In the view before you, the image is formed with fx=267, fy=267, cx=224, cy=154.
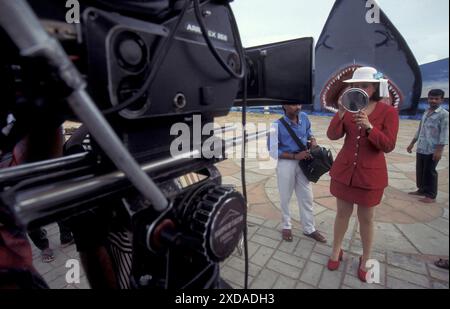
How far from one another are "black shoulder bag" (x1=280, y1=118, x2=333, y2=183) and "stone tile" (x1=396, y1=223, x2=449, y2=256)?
1309 mm

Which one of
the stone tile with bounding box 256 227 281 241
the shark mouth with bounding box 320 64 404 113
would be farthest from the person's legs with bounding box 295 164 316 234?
the shark mouth with bounding box 320 64 404 113

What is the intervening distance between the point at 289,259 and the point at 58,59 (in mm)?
2683

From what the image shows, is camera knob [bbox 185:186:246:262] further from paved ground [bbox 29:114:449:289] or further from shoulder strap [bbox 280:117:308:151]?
shoulder strap [bbox 280:117:308:151]

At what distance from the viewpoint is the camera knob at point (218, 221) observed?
2.57ft

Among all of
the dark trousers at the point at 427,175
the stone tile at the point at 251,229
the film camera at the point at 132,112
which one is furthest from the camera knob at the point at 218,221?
the dark trousers at the point at 427,175

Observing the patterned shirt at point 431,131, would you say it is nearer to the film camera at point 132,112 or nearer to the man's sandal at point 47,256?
the film camera at point 132,112

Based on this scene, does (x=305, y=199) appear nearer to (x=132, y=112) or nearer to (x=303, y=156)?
(x=303, y=156)

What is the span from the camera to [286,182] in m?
3.06

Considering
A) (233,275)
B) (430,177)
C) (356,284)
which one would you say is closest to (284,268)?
(233,275)

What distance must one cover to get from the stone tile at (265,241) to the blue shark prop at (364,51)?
825 centimetres

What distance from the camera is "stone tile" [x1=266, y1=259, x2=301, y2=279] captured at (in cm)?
247

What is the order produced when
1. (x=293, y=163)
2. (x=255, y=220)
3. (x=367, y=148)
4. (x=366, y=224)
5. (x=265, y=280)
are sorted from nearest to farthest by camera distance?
(x=367, y=148)
(x=366, y=224)
(x=265, y=280)
(x=293, y=163)
(x=255, y=220)

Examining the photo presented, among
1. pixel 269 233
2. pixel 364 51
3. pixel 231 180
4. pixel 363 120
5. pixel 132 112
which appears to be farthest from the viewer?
pixel 364 51
